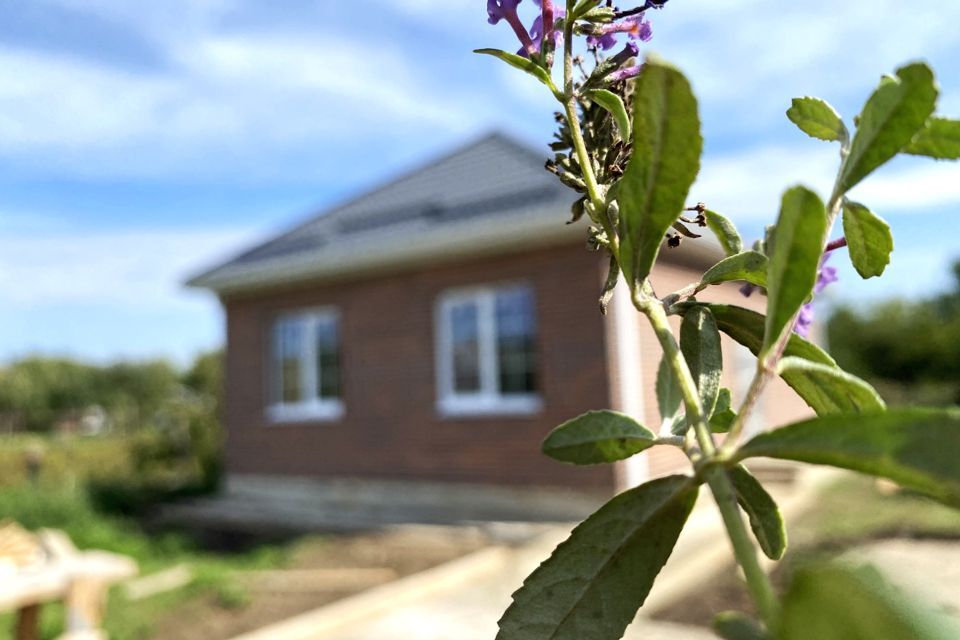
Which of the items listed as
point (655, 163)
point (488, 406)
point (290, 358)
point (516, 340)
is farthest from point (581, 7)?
point (290, 358)

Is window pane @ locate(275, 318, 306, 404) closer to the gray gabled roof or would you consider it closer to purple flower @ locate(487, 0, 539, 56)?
the gray gabled roof

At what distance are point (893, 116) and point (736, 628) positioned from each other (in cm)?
31

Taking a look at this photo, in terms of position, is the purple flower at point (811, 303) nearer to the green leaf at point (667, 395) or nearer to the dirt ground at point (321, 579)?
the green leaf at point (667, 395)

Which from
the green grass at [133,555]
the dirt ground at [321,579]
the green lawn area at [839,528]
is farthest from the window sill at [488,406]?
the green lawn area at [839,528]

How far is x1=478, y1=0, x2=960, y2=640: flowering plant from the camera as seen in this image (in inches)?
12.5

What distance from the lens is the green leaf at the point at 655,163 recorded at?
0.41 m

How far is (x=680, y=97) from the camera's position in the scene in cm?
41

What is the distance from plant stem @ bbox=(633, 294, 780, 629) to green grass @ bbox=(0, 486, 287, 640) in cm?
584

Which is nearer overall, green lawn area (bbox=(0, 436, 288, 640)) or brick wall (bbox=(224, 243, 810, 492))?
green lawn area (bbox=(0, 436, 288, 640))

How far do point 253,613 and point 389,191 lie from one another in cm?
750

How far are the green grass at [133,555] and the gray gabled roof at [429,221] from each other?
379 cm

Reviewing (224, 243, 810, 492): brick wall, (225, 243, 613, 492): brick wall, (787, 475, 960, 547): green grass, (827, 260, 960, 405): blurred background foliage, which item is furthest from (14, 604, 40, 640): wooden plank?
(827, 260, 960, 405): blurred background foliage

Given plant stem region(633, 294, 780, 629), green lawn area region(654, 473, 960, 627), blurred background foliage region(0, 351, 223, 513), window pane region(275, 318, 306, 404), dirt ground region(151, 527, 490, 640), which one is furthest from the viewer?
blurred background foliage region(0, 351, 223, 513)

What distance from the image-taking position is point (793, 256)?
40cm
